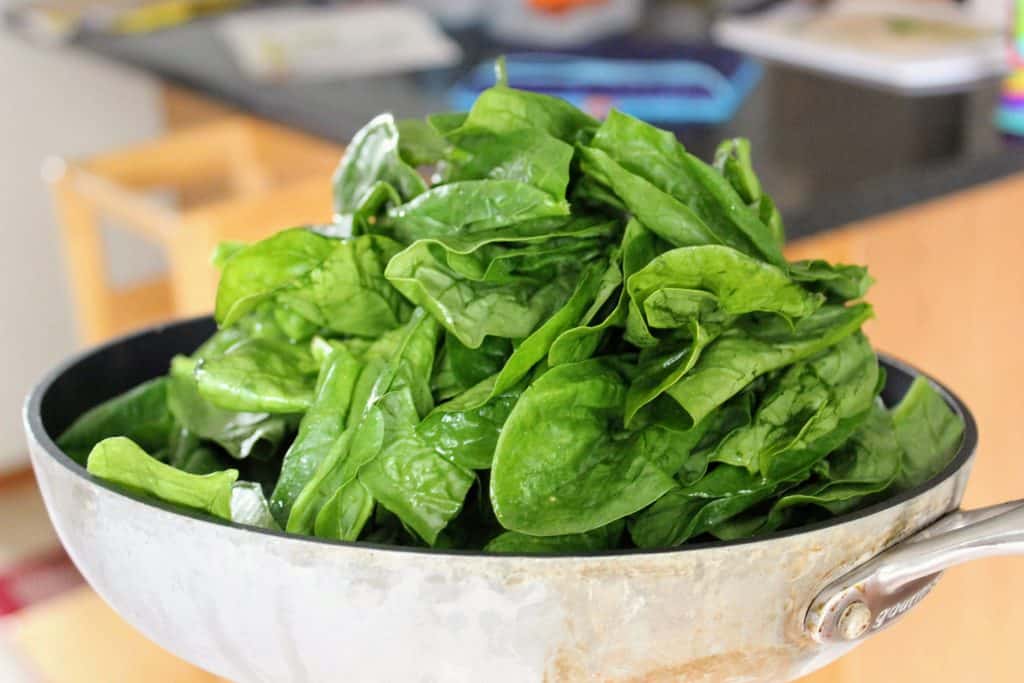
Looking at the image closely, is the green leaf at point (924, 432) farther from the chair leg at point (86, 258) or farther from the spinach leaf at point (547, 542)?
the chair leg at point (86, 258)

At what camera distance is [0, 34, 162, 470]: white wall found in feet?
8.10

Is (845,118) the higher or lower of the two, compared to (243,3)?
lower

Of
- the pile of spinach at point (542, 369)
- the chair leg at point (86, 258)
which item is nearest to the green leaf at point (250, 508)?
the pile of spinach at point (542, 369)

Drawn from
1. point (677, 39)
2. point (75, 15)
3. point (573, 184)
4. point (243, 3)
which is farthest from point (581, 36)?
point (573, 184)

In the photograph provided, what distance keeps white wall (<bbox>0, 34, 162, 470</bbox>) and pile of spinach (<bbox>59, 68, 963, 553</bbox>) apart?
2.12 metres

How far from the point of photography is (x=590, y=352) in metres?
0.47

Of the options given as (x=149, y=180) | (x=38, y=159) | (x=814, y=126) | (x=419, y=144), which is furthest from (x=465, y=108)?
(x=38, y=159)

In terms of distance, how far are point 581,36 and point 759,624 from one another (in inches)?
70.1

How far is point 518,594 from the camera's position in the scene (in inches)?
15.6

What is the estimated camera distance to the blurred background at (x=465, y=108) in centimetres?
125

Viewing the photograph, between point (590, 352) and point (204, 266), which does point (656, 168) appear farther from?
point (204, 266)

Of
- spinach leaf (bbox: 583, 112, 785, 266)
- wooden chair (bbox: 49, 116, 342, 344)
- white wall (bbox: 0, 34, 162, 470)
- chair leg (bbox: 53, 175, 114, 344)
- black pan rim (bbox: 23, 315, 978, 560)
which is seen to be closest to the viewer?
black pan rim (bbox: 23, 315, 978, 560)

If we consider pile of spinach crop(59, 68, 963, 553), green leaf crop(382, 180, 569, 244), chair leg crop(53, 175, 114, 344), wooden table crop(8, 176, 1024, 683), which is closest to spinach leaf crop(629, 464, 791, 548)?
pile of spinach crop(59, 68, 963, 553)

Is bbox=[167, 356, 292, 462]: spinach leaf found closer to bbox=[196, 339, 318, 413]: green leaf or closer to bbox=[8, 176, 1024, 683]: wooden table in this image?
bbox=[196, 339, 318, 413]: green leaf
